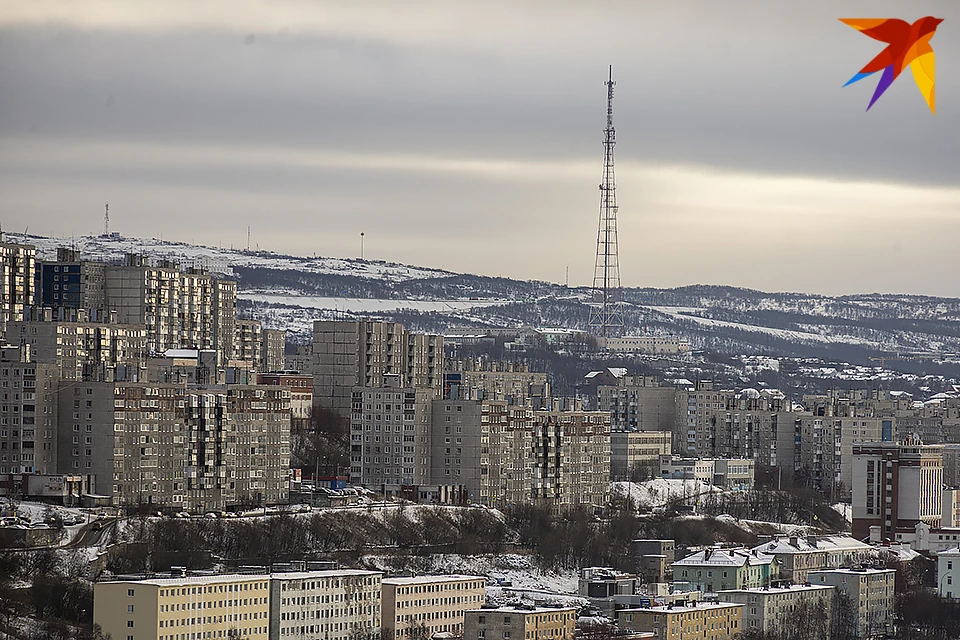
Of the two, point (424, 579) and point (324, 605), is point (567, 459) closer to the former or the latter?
point (424, 579)

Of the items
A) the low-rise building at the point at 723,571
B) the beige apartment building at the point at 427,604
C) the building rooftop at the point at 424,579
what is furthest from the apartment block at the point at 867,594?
the beige apartment building at the point at 427,604

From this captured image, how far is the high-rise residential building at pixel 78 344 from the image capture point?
63.3 m

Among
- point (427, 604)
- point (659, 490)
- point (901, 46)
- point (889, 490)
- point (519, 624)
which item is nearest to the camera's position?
point (901, 46)

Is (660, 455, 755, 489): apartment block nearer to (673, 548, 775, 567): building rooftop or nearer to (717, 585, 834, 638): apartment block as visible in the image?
(673, 548, 775, 567): building rooftop

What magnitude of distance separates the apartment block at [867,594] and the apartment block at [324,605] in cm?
1388

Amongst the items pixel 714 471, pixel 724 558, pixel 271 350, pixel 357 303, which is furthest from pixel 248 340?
pixel 357 303

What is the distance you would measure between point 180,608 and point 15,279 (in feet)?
123

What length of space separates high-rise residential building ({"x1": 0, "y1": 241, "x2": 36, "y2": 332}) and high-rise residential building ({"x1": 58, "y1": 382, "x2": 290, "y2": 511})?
1623 centimetres

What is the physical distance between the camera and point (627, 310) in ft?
630

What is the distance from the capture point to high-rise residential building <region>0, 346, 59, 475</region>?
56.8 m

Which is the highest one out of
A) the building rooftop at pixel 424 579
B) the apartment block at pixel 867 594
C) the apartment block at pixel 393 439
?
the apartment block at pixel 393 439

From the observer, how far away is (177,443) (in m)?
59.1

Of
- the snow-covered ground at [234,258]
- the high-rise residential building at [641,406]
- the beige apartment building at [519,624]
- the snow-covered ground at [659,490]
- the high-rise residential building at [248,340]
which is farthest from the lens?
the snow-covered ground at [234,258]

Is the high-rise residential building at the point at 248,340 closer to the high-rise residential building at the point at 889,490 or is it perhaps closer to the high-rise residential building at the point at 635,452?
the high-rise residential building at the point at 635,452
